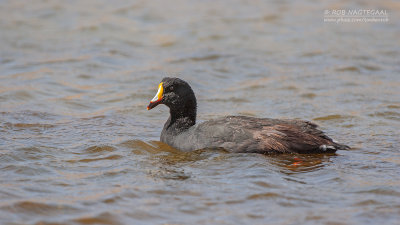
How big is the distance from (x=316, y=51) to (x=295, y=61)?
0.89 metres

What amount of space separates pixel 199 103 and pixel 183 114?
2.36m

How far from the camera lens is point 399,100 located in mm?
10344

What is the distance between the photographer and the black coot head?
807 centimetres

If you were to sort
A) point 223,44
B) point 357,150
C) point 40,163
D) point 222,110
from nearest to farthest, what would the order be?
point 40,163 < point 357,150 < point 222,110 < point 223,44

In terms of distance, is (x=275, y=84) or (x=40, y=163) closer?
(x=40, y=163)

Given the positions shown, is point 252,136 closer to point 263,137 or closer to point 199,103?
point 263,137

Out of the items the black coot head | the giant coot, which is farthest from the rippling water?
the black coot head

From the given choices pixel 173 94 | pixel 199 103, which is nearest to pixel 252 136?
pixel 173 94

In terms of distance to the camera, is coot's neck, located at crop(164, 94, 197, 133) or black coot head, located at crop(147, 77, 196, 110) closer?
black coot head, located at crop(147, 77, 196, 110)

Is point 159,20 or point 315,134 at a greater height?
point 159,20

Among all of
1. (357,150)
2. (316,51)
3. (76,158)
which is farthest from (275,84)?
(76,158)

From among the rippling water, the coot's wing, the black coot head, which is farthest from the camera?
the black coot head

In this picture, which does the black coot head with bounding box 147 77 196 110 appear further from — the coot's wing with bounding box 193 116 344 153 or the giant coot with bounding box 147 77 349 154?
the coot's wing with bounding box 193 116 344 153

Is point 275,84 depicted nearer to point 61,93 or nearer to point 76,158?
point 61,93
